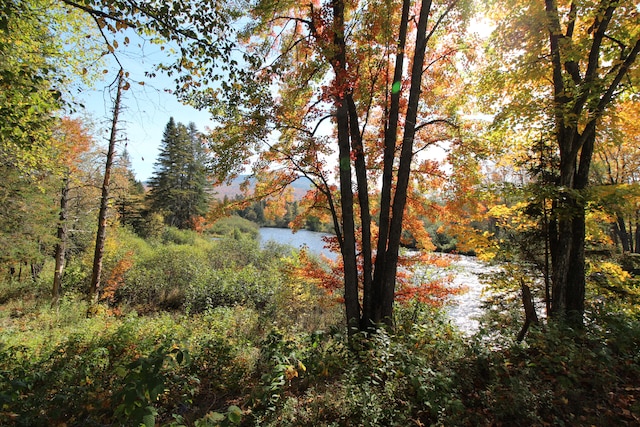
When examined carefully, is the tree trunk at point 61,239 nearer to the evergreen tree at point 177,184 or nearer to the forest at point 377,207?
the forest at point 377,207

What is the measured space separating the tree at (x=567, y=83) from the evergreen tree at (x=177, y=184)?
2978 cm

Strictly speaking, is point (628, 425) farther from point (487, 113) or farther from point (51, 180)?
point (51, 180)

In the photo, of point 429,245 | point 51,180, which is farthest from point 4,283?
point 429,245

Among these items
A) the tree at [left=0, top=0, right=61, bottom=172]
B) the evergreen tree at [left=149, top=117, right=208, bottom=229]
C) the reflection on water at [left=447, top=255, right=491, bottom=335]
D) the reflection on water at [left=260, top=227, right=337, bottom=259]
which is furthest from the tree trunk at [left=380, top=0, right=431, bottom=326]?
the evergreen tree at [left=149, top=117, right=208, bottom=229]

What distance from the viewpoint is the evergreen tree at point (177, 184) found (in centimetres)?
3106

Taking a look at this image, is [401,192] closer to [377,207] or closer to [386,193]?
[386,193]

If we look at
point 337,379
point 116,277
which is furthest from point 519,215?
point 116,277

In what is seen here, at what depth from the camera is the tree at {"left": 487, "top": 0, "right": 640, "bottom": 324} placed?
5004 millimetres

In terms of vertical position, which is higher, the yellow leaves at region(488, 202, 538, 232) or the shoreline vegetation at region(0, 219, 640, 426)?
the yellow leaves at region(488, 202, 538, 232)

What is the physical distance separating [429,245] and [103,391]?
7267 mm

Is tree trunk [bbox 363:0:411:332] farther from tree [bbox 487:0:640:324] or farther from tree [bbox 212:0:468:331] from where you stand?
tree [bbox 487:0:640:324]

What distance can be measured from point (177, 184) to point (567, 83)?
3349 cm

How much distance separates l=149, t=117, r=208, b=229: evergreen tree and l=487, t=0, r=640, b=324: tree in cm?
2978

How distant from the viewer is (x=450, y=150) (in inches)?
272
